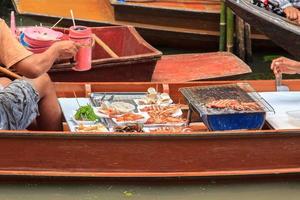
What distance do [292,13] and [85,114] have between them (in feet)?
8.64

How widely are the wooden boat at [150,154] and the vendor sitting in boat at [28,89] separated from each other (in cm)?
25

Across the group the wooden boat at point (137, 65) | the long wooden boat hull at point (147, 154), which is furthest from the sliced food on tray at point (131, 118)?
Answer: the wooden boat at point (137, 65)

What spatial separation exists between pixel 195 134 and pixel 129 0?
4598mm

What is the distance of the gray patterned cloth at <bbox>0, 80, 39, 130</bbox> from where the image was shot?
4867 mm

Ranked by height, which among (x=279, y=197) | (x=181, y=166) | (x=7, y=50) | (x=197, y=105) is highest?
(x=7, y=50)

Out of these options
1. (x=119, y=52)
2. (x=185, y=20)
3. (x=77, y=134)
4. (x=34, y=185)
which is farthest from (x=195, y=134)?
(x=185, y=20)

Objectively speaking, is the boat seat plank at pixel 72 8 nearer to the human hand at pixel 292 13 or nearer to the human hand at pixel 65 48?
the human hand at pixel 292 13

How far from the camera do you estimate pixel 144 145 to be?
4816mm

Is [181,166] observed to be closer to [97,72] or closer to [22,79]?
[22,79]

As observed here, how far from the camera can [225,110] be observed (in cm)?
506

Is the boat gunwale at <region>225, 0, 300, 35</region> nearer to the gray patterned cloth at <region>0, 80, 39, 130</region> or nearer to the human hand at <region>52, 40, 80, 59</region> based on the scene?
the human hand at <region>52, 40, 80, 59</region>

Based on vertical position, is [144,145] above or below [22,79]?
below

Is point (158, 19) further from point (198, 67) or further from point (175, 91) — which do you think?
point (175, 91)

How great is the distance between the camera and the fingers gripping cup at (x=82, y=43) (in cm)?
548
